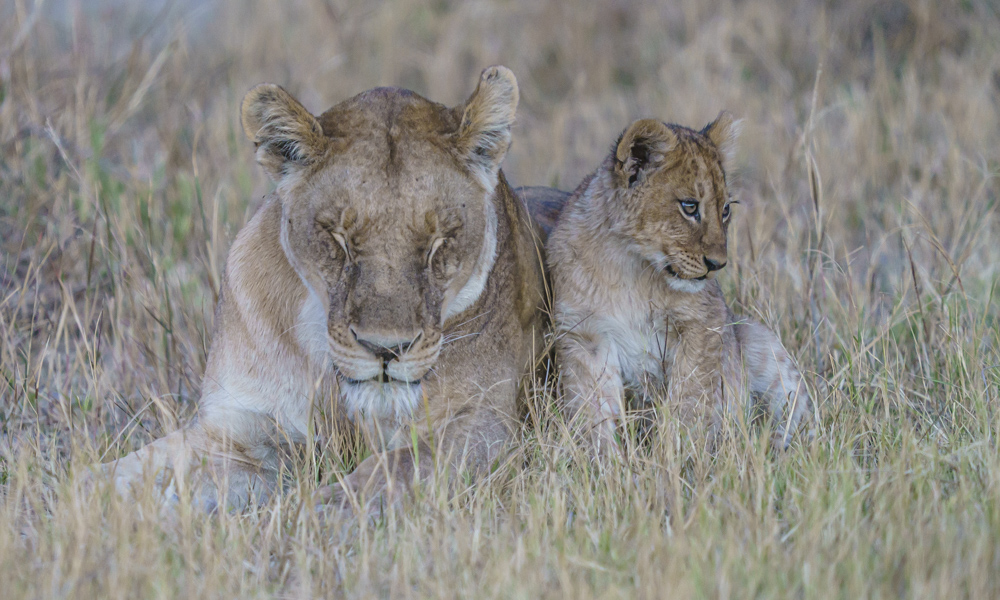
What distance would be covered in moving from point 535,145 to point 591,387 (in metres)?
4.05

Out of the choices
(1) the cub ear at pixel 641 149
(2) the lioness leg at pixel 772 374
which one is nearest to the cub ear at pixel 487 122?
(1) the cub ear at pixel 641 149

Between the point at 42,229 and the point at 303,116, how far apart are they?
7.30 ft

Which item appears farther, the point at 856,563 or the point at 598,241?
the point at 598,241

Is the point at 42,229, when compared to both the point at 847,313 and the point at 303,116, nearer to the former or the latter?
the point at 303,116

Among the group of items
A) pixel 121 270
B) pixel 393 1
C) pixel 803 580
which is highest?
pixel 393 1

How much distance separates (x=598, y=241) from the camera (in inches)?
130

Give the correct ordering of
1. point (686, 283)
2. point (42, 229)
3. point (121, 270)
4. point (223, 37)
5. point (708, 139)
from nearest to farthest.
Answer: point (686, 283) < point (708, 139) < point (121, 270) < point (42, 229) < point (223, 37)

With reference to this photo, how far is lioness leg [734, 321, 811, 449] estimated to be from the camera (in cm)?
341

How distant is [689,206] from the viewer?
3.13 metres

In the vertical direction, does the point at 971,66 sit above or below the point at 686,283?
above

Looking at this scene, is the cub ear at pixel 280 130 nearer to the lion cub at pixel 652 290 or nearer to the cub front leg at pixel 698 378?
the lion cub at pixel 652 290

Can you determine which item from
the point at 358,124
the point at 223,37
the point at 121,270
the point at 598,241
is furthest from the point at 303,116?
the point at 223,37

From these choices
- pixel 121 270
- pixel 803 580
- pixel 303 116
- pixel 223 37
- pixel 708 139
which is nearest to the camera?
pixel 803 580

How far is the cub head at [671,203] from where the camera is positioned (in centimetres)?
310
